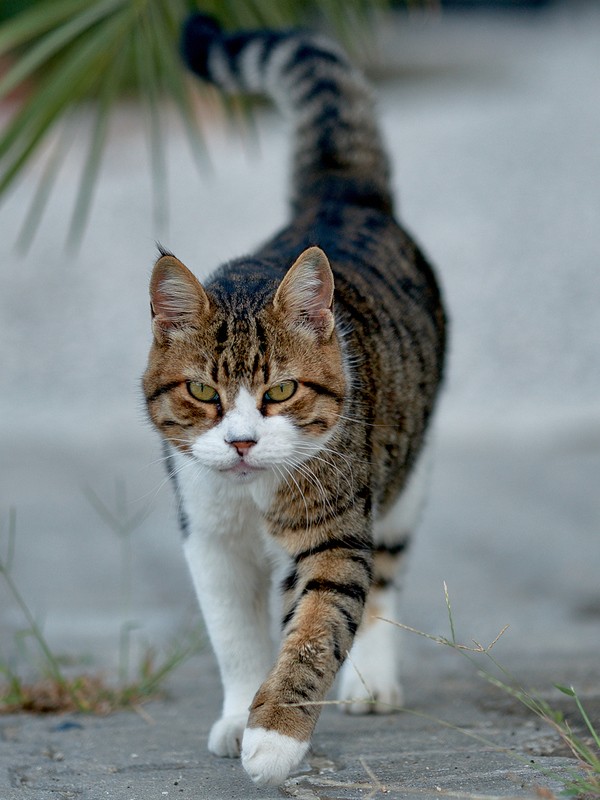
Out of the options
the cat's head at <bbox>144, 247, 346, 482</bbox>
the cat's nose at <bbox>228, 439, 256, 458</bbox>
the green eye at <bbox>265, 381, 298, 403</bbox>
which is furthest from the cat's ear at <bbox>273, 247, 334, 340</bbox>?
the cat's nose at <bbox>228, 439, 256, 458</bbox>

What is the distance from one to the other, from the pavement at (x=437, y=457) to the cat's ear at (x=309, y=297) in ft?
1.52

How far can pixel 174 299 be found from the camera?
2.60 meters

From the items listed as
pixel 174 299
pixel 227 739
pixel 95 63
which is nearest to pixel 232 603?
pixel 227 739

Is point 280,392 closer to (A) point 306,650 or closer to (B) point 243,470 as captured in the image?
(B) point 243,470

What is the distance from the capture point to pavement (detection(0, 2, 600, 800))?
2586mm

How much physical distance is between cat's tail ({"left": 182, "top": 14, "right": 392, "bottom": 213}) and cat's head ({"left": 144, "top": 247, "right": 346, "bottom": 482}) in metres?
1.20

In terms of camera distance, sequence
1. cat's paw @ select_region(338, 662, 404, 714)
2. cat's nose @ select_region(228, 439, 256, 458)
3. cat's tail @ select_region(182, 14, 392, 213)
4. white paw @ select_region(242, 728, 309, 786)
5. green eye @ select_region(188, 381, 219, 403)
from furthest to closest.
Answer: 1. cat's tail @ select_region(182, 14, 392, 213)
2. cat's paw @ select_region(338, 662, 404, 714)
3. green eye @ select_region(188, 381, 219, 403)
4. cat's nose @ select_region(228, 439, 256, 458)
5. white paw @ select_region(242, 728, 309, 786)

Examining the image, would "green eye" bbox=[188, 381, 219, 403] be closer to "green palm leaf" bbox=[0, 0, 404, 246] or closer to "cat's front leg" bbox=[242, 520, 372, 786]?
"cat's front leg" bbox=[242, 520, 372, 786]

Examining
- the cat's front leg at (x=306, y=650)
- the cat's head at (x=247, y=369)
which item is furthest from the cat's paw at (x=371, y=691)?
the cat's head at (x=247, y=369)

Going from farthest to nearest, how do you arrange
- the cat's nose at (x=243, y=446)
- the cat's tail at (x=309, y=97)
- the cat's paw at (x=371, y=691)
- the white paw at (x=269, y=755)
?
the cat's tail at (x=309, y=97)
the cat's paw at (x=371, y=691)
the cat's nose at (x=243, y=446)
the white paw at (x=269, y=755)

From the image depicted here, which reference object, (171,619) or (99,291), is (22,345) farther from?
(171,619)

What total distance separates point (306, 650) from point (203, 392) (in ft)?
1.98

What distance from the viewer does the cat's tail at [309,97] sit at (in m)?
3.83

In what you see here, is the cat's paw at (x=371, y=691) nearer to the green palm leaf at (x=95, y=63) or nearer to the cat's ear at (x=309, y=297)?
the cat's ear at (x=309, y=297)
